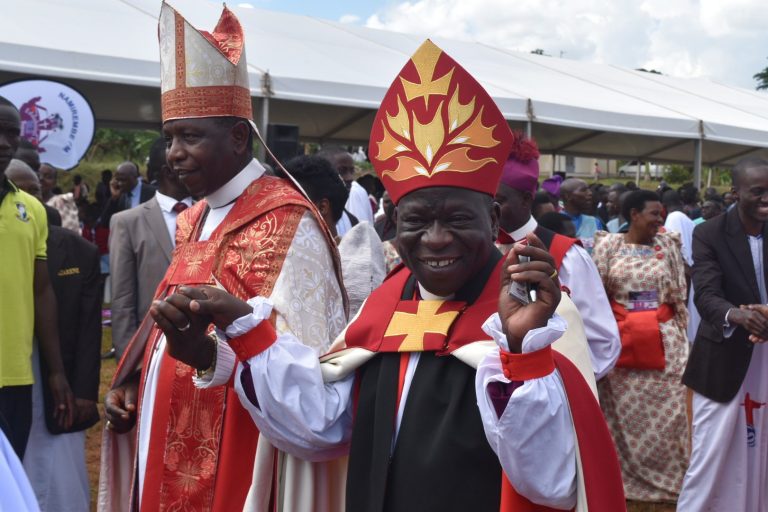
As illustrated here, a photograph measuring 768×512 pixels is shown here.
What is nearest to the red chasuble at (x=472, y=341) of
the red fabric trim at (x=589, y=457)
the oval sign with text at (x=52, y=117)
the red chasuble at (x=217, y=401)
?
the red fabric trim at (x=589, y=457)

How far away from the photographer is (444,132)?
7.61ft

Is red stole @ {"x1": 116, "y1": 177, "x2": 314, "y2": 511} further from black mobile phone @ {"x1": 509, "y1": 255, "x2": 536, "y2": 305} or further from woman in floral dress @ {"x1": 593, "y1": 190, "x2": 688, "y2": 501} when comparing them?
woman in floral dress @ {"x1": 593, "y1": 190, "x2": 688, "y2": 501}

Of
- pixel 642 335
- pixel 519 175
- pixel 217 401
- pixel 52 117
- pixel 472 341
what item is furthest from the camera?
pixel 52 117

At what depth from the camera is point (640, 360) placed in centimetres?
619

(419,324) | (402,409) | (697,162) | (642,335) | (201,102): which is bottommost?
(642,335)

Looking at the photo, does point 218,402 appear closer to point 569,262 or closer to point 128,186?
point 569,262

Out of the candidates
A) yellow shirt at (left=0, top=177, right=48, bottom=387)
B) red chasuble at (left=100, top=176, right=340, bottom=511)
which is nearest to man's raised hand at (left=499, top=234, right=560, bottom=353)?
red chasuble at (left=100, top=176, right=340, bottom=511)

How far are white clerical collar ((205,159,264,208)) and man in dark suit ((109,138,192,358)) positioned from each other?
179cm

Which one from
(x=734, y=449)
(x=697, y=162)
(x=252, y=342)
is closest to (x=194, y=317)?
(x=252, y=342)

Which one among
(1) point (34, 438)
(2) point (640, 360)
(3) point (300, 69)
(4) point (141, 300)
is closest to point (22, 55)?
(3) point (300, 69)

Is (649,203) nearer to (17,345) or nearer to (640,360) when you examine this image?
(640,360)

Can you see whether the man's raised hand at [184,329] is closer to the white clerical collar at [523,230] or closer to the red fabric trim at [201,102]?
the red fabric trim at [201,102]

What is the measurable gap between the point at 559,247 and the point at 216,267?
1.81m

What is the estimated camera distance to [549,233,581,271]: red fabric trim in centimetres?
407
